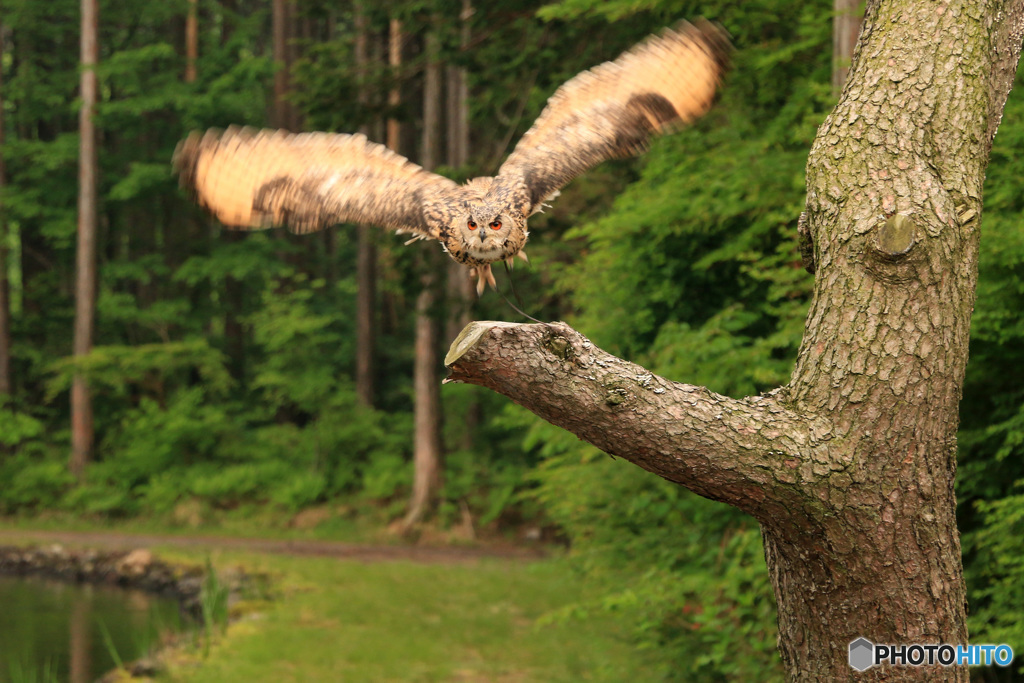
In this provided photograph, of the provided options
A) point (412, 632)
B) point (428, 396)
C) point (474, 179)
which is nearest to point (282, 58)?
point (428, 396)

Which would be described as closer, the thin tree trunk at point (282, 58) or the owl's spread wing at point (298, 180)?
the owl's spread wing at point (298, 180)

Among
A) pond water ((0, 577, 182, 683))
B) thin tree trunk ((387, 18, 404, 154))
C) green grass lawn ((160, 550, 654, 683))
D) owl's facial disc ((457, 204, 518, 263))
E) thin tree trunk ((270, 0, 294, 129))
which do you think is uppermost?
thin tree trunk ((270, 0, 294, 129))

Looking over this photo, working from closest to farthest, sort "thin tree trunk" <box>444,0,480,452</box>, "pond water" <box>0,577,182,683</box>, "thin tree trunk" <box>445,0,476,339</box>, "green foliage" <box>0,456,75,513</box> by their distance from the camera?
"pond water" <box>0,577,182,683</box> → "thin tree trunk" <box>444,0,480,452</box> → "thin tree trunk" <box>445,0,476,339</box> → "green foliage" <box>0,456,75,513</box>

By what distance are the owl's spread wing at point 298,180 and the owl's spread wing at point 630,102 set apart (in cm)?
38

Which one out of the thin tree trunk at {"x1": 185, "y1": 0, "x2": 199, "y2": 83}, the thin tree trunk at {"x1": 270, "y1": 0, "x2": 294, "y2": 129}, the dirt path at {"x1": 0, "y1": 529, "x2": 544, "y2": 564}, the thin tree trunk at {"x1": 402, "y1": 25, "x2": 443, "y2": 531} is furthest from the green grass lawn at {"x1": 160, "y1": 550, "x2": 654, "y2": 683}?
the thin tree trunk at {"x1": 185, "y1": 0, "x2": 199, "y2": 83}

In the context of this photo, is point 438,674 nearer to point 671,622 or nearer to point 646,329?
point 671,622

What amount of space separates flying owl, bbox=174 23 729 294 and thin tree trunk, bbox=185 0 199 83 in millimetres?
15970

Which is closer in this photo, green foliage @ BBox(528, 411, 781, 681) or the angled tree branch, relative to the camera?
the angled tree branch

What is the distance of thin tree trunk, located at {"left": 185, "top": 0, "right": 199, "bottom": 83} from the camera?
1770cm

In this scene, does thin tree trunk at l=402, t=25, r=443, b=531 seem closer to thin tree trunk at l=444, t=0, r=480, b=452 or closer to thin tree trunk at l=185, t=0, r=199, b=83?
thin tree trunk at l=444, t=0, r=480, b=452

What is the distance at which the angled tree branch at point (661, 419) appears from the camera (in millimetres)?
2119

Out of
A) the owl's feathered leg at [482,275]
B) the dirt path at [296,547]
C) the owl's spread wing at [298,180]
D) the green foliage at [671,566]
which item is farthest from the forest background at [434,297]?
the owl's feathered leg at [482,275]

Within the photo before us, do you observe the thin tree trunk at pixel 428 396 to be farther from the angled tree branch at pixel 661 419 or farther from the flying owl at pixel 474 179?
the angled tree branch at pixel 661 419

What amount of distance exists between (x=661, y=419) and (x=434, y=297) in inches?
373
